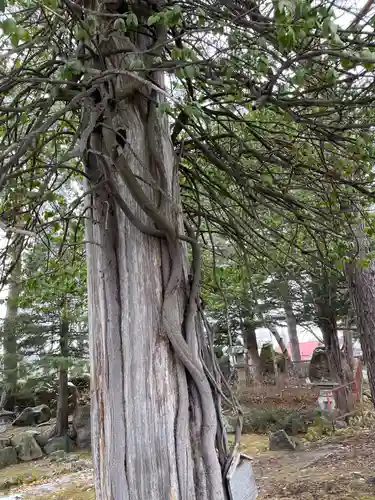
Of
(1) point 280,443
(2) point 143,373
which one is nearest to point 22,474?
(1) point 280,443

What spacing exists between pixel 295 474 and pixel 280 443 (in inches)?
73.1

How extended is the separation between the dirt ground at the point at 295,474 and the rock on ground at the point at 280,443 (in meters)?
0.17

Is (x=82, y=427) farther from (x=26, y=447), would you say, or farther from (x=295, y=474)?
(x=295, y=474)

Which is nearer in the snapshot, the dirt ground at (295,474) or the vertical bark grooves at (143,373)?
the vertical bark grooves at (143,373)

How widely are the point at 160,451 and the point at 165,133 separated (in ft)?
4.19


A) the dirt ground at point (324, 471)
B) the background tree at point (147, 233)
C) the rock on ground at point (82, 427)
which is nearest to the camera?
the background tree at point (147, 233)

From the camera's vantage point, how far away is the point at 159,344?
1.59 meters

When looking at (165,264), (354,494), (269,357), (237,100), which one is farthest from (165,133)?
(269,357)

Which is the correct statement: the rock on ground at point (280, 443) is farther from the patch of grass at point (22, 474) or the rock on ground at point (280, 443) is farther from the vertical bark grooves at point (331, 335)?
the patch of grass at point (22, 474)

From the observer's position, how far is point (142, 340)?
1.58 meters

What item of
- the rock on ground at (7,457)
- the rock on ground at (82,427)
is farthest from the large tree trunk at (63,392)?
the rock on ground at (7,457)

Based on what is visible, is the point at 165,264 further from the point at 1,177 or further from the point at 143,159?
the point at 1,177

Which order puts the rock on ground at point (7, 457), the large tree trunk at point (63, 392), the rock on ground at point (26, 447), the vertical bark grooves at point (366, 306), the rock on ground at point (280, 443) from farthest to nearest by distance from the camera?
the large tree trunk at point (63, 392) → the rock on ground at point (26, 447) → the rock on ground at point (7, 457) → the rock on ground at point (280, 443) → the vertical bark grooves at point (366, 306)

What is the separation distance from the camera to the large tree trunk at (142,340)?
1.51 m
